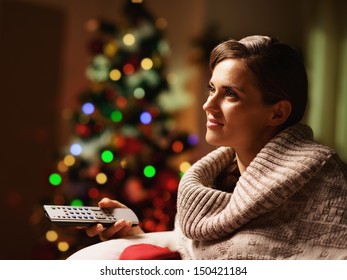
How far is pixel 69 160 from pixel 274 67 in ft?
4.70

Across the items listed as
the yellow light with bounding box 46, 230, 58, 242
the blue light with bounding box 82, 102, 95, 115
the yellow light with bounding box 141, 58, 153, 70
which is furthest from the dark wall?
the yellow light with bounding box 141, 58, 153, 70

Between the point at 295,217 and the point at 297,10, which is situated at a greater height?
the point at 297,10

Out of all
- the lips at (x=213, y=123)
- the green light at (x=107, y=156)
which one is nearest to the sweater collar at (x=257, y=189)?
the lips at (x=213, y=123)

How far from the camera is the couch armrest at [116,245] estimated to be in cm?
111

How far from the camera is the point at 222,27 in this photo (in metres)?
2.59

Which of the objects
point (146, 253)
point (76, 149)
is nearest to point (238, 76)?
point (146, 253)

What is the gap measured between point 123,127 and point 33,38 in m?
0.81

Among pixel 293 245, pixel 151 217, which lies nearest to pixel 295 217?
pixel 293 245

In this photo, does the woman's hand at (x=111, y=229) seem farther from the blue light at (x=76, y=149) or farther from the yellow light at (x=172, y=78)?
the yellow light at (x=172, y=78)

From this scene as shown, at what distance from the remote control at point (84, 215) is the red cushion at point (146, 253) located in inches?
2.8

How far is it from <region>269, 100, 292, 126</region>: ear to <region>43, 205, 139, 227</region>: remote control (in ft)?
1.22

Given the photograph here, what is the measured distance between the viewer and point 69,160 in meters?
2.28

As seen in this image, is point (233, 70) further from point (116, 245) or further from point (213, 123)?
point (116, 245)

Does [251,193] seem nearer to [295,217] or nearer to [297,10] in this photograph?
[295,217]
